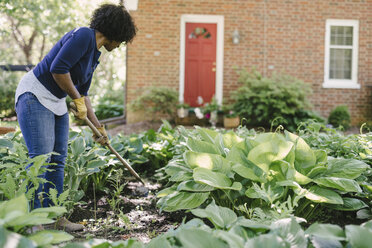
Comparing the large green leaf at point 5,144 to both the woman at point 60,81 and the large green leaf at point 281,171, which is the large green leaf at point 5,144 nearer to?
the woman at point 60,81

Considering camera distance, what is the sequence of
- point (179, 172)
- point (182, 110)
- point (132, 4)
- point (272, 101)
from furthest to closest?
point (132, 4)
point (182, 110)
point (272, 101)
point (179, 172)

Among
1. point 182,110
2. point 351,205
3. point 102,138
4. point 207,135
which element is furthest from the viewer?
point 182,110

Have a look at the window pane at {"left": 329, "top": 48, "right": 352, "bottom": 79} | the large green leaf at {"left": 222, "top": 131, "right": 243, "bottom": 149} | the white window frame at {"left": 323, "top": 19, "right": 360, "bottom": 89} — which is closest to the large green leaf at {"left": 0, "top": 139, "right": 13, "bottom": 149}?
the large green leaf at {"left": 222, "top": 131, "right": 243, "bottom": 149}

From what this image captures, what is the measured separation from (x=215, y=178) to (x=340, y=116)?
22.8 ft

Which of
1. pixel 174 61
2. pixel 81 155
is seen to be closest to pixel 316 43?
pixel 174 61

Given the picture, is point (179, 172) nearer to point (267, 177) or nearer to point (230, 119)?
point (267, 177)

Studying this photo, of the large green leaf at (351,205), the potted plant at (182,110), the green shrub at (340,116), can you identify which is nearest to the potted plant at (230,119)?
the potted plant at (182,110)

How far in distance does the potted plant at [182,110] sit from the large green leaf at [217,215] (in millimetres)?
6470

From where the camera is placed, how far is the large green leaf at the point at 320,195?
2.13 metres

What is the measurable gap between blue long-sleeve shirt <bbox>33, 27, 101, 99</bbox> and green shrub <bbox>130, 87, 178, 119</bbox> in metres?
5.36

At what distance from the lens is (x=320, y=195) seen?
2234 mm

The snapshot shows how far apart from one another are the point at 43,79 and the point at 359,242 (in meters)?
1.98

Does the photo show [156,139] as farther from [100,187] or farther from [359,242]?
[359,242]

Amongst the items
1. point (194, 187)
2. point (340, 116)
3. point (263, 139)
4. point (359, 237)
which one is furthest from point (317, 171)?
point (340, 116)
